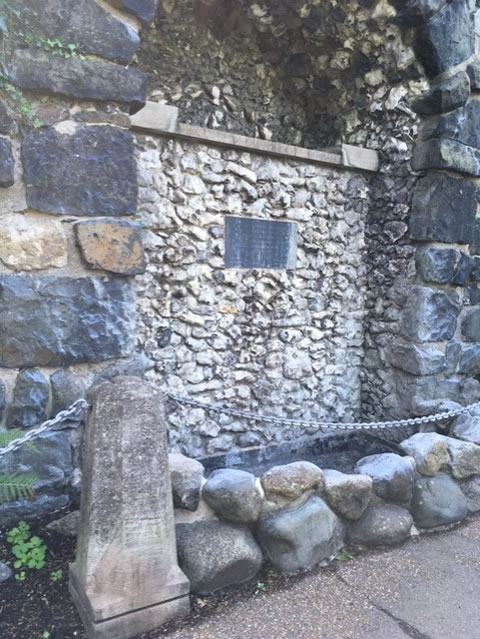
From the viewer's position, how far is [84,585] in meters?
1.61

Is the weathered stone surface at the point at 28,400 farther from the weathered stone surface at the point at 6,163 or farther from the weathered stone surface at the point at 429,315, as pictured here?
the weathered stone surface at the point at 429,315

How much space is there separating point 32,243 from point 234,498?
1.26 metres

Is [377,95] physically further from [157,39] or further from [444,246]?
[157,39]

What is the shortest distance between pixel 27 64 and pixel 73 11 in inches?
10.7

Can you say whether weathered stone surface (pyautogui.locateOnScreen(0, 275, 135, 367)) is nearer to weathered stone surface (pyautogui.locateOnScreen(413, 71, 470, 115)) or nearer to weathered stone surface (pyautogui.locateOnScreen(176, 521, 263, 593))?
weathered stone surface (pyautogui.locateOnScreen(176, 521, 263, 593))

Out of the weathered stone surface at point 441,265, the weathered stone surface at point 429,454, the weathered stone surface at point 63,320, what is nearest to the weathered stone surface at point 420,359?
the weathered stone surface at point 441,265

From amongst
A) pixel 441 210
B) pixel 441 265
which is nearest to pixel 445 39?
pixel 441 210

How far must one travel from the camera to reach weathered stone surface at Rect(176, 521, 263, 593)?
6.00 ft

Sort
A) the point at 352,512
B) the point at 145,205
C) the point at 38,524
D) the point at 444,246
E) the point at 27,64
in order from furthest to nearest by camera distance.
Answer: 1. the point at 444,246
2. the point at 145,205
3. the point at 352,512
4. the point at 38,524
5. the point at 27,64

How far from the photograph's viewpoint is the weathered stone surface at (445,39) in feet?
10.6

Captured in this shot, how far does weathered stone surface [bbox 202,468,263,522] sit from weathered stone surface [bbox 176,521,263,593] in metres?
0.06

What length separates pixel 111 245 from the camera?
196 centimetres

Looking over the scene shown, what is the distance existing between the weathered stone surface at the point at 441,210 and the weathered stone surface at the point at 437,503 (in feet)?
5.19

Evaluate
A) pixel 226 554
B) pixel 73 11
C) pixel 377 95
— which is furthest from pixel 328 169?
pixel 226 554
